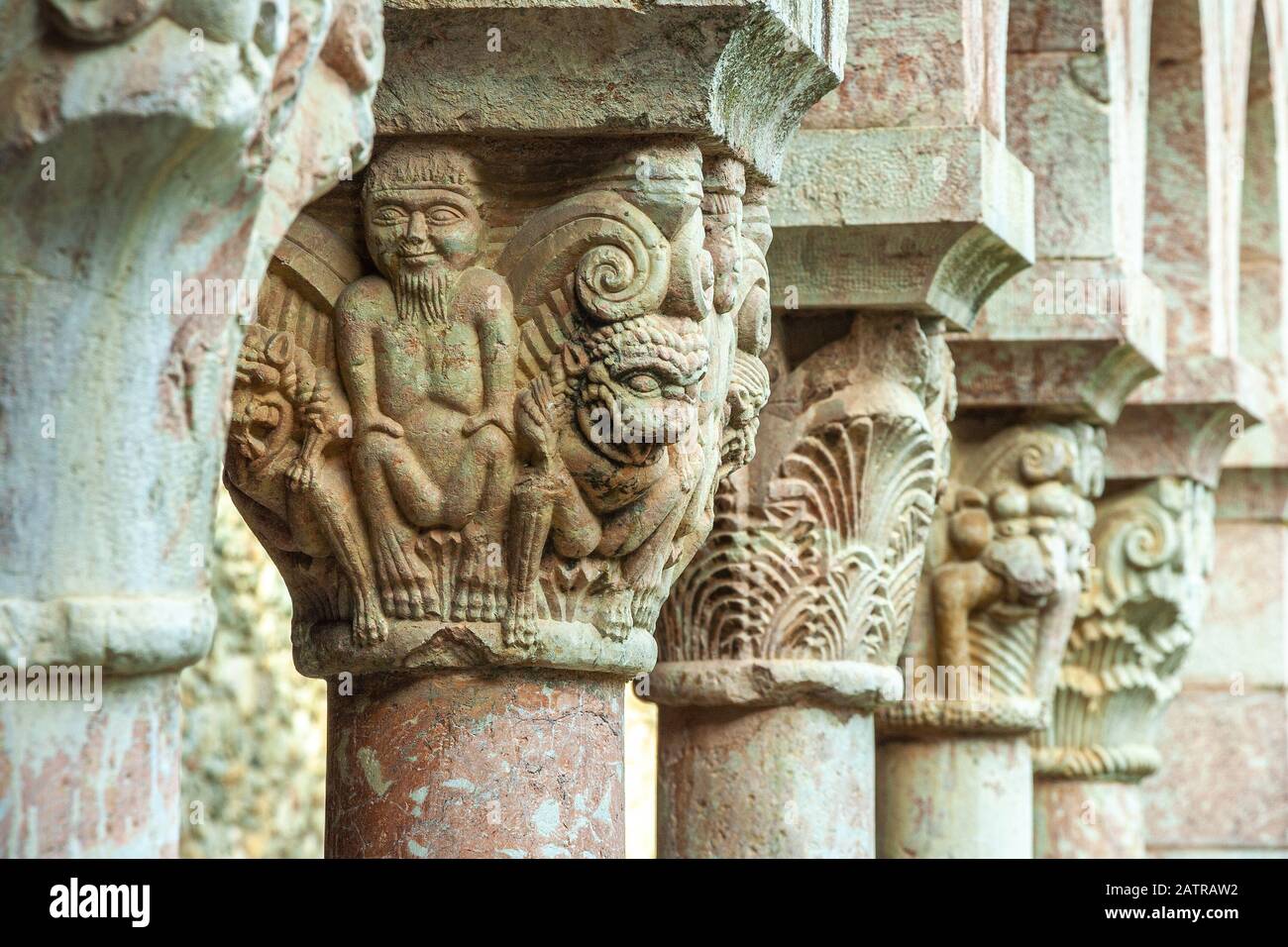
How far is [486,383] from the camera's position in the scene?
333 centimetres

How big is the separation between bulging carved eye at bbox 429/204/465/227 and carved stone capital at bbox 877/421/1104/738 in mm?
2356

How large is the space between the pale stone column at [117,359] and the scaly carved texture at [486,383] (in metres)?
1.02

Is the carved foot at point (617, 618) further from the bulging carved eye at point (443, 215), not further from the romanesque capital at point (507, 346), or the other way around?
the bulging carved eye at point (443, 215)

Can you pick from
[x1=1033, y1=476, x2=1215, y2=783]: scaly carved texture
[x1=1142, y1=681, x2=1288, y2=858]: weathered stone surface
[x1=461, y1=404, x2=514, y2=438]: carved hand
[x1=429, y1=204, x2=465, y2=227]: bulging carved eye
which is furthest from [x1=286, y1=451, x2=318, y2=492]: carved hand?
[x1=1142, y1=681, x2=1288, y2=858]: weathered stone surface

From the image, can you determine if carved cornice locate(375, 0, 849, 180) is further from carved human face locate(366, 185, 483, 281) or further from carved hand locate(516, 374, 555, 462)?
carved hand locate(516, 374, 555, 462)

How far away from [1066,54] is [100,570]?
378 cm

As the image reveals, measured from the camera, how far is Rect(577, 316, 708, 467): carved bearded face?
322 centimetres

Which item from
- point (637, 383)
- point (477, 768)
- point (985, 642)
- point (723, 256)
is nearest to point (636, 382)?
point (637, 383)

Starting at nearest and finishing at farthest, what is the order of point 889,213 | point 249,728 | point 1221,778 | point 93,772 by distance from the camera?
point 93,772
point 889,213
point 1221,778
point 249,728

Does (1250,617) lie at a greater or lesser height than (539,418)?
greater

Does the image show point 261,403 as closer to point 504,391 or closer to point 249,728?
point 504,391

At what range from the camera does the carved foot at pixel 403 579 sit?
3.36 meters

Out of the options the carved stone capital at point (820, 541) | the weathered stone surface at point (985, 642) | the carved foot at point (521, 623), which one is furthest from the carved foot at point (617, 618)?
the weathered stone surface at point (985, 642)

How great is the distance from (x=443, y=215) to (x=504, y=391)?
25cm
